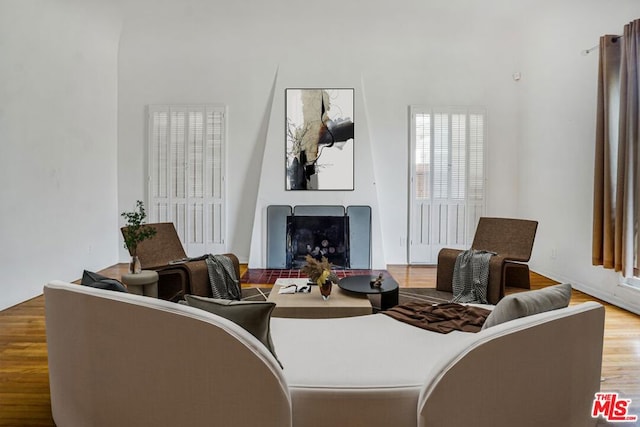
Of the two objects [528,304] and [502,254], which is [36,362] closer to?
[528,304]

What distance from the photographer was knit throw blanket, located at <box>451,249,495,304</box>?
140 inches

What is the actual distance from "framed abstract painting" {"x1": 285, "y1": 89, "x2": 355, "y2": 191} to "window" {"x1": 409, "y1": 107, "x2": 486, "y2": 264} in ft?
3.31

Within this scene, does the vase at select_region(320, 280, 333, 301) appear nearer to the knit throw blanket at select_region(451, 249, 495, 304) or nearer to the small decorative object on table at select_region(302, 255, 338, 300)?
the small decorative object on table at select_region(302, 255, 338, 300)

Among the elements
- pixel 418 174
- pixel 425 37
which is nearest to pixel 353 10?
pixel 425 37

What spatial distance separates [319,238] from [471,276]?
2577mm

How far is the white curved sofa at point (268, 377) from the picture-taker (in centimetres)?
132

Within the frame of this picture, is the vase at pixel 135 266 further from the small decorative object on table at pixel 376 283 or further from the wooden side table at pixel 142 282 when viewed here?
the small decorative object on table at pixel 376 283

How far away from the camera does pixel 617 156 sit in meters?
3.92

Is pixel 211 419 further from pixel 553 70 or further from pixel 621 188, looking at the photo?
pixel 553 70

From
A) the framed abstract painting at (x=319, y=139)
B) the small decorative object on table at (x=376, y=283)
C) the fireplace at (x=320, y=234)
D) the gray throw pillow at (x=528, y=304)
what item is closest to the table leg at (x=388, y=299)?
the small decorative object on table at (x=376, y=283)

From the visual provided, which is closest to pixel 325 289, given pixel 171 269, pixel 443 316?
pixel 443 316

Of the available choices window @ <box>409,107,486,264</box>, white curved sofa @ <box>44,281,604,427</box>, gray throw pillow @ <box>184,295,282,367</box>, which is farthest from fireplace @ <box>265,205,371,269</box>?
gray throw pillow @ <box>184,295,282,367</box>

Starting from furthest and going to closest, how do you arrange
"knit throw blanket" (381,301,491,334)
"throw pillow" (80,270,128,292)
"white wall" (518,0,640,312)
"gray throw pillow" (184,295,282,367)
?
"white wall" (518,0,640,312)
"knit throw blanket" (381,301,491,334)
"throw pillow" (80,270,128,292)
"gray throw pillow" (184,295,282,367)

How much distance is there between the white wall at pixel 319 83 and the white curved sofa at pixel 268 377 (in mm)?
4462
